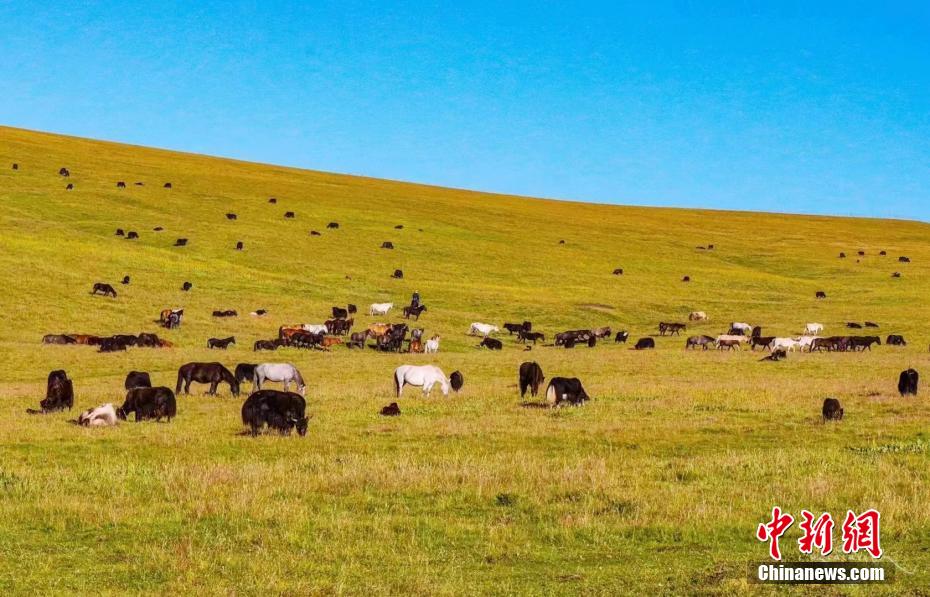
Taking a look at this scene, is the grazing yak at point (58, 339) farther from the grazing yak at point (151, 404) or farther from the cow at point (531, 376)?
the cow at point (531, 376)

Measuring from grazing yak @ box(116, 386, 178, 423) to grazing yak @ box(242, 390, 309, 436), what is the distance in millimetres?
3055

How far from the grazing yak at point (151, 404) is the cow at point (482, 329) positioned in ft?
99.4

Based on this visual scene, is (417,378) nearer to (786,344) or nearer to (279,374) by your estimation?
(279,374)

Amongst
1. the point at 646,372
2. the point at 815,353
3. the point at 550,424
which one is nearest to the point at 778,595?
the point at 550,424

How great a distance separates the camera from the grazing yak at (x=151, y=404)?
21484 mm

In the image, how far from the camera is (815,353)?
45188 mm

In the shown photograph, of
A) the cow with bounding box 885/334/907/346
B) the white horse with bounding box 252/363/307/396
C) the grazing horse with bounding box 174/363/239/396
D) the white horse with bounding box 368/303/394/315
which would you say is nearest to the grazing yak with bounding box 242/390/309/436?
the white horse with bounding box 252/363/307/396

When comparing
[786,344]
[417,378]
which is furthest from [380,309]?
[417,378]

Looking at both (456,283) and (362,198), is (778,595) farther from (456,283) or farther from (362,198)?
(362,198)

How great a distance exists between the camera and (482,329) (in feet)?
167

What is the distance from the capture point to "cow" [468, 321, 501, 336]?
167 feet

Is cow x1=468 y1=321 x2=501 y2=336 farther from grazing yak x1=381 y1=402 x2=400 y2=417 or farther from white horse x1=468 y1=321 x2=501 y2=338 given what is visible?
grazing yak x1=381 y1=402 x2=400 y2=417

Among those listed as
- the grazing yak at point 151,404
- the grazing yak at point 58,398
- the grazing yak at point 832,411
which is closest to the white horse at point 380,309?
the grazing yak at point 58,398

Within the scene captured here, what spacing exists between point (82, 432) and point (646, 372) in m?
22.0
